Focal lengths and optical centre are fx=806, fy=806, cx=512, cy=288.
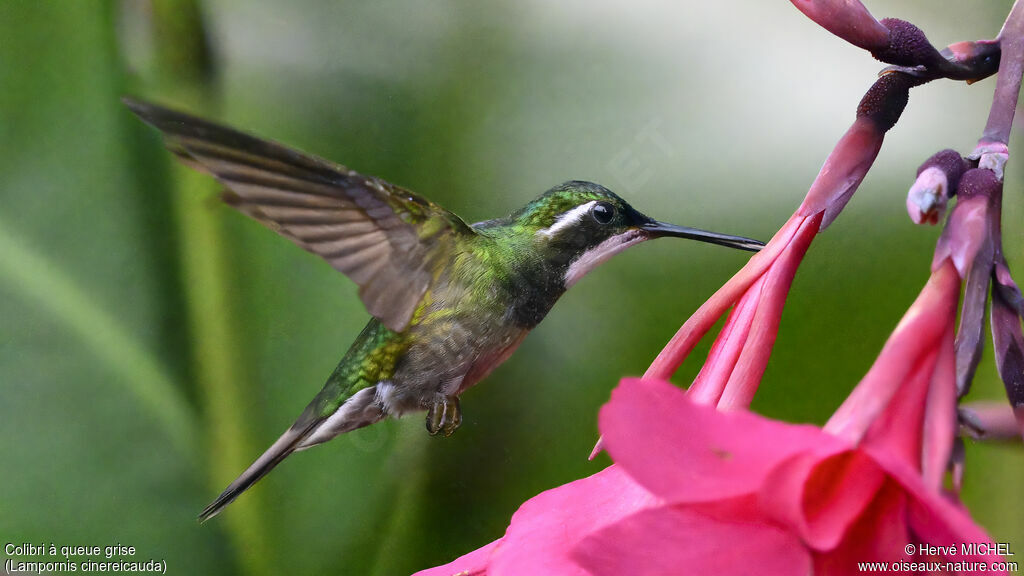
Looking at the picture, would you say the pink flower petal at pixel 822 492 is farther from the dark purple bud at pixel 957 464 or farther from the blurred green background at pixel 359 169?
the blurred green background at pixel 359 169

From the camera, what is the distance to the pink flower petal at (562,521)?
231 mm

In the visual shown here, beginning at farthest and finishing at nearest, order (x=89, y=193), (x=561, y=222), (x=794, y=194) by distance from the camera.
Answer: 1. (x=89, y=193)
2. (x=794, y=194)
3. (x=561, y=222)

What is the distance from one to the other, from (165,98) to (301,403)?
0.84ft

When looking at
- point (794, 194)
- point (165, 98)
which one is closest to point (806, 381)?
point (794, 194)

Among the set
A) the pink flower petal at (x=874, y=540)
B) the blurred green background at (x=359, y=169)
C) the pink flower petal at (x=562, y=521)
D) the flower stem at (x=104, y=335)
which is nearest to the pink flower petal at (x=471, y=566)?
the pink flower petal at (x=562, y=521)

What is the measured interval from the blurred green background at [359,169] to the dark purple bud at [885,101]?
28 cm

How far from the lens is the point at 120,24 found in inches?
24.5

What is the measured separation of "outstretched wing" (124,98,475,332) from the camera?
30cm

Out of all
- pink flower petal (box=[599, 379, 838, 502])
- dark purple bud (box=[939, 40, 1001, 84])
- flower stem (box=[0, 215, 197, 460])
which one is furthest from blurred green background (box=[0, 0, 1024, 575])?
pink flower petal (box=[599, 379, 838, 502])

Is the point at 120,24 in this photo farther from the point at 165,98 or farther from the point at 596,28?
the point at 596,28

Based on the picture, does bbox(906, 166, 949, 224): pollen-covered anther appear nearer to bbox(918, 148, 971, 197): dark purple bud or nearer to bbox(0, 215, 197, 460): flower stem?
bbox(918, 148, 971, 197): dark purple bud

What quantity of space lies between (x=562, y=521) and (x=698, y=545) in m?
0.06

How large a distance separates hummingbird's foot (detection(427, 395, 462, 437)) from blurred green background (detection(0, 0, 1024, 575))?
17 cm

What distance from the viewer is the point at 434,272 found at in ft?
1.44
